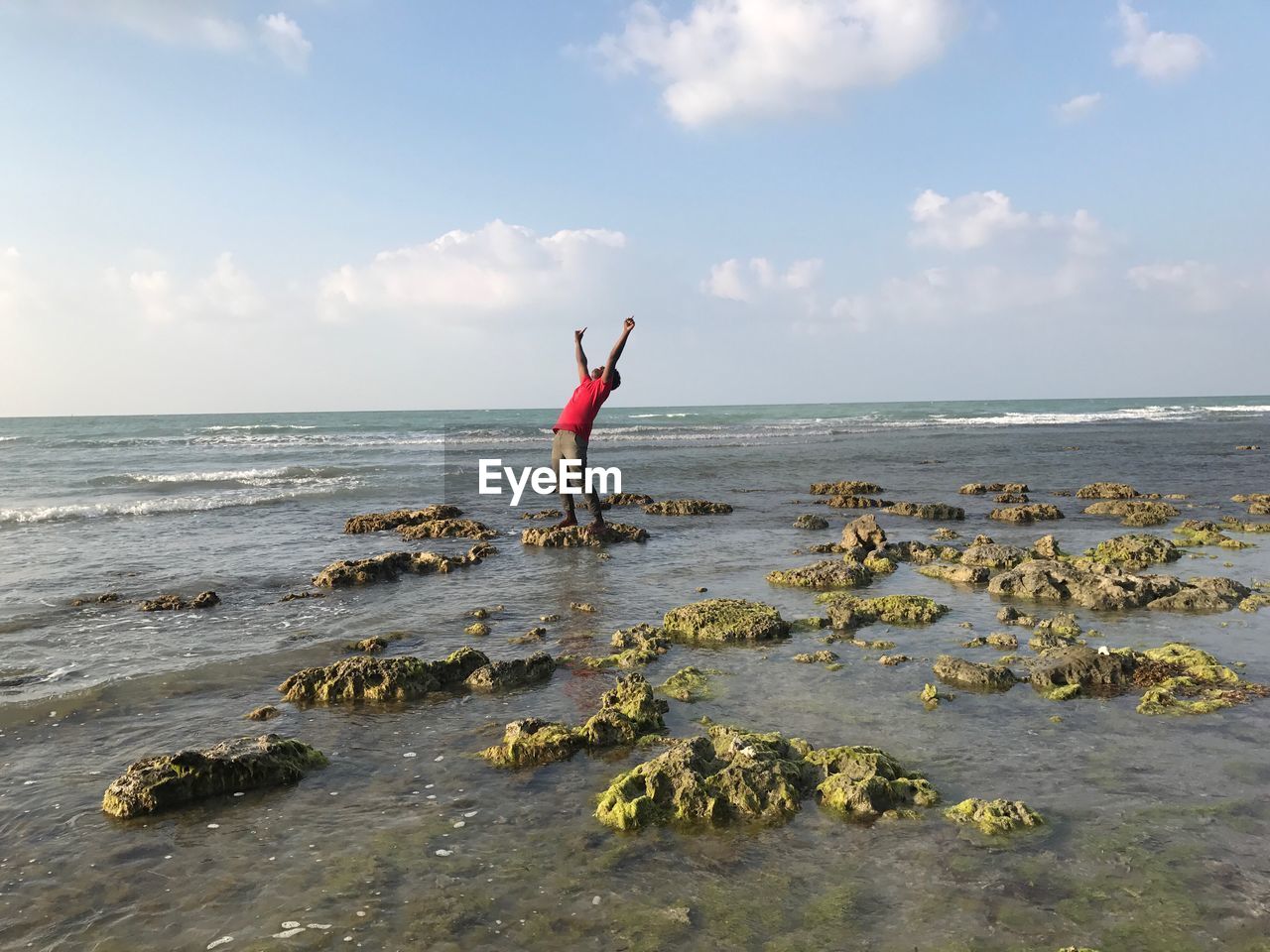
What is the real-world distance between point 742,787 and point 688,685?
1838 millimetres

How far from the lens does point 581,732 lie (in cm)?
463

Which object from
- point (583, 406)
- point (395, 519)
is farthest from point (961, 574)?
point (395, 519)

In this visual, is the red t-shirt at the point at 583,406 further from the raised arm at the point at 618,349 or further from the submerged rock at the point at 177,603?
the submerged rock at the point at 177,603

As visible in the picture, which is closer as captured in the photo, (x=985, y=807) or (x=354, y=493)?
(x=985, y=807)

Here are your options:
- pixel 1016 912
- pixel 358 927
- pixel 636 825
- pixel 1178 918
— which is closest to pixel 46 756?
pixel 358 927

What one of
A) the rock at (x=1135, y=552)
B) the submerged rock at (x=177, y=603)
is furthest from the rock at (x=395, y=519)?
the rock at (x=1135, y=552)

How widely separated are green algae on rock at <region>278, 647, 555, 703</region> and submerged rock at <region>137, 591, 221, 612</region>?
323 centimetres

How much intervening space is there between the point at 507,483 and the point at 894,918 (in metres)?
20.8

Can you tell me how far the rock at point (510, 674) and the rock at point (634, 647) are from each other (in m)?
0.43

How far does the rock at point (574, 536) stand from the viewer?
1216 centimetres

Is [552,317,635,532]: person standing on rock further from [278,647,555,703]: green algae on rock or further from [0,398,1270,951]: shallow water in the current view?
[278,647,555,703]: green algae on rock

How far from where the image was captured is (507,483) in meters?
23.2

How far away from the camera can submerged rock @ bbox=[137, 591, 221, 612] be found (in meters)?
8.32

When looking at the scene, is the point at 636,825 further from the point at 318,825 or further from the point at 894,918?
the point at 318,825
